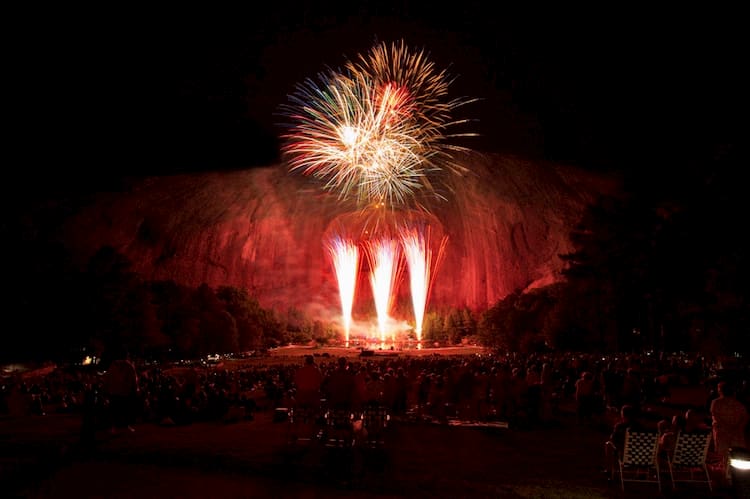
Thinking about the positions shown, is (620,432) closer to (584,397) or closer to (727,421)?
(727,421)

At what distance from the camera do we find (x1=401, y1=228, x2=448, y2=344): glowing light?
5866cm

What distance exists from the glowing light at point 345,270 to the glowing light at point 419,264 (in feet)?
17.8

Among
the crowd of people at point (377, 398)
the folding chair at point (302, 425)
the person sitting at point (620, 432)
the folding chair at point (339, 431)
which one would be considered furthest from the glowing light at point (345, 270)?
the person sitting at point (620, 432)

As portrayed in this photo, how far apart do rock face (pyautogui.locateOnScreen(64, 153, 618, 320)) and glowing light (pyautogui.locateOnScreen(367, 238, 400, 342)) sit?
4.10 metres

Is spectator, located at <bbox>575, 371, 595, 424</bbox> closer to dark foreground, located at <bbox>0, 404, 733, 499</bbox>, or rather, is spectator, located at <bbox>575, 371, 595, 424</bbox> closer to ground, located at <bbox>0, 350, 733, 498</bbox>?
ground, located at <bbox>0, 350, 733, 498</bbox>

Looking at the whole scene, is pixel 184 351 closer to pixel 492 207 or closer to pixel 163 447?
pixel 163 447

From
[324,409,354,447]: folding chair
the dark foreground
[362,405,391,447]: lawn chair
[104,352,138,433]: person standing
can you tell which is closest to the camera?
the dark foreground

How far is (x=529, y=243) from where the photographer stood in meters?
65.6

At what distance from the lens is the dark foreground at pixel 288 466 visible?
7.79 m

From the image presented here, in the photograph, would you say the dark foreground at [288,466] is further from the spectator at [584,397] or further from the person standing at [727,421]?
the spectator at [584,397]

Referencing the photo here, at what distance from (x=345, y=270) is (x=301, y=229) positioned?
914 cm

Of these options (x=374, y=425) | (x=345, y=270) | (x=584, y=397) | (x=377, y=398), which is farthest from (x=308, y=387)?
(x=345, y=270)

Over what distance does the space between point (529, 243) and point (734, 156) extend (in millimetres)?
46514

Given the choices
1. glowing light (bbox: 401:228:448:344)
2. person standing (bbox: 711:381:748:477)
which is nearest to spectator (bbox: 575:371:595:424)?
person standing (bbox: 711:381:748:477)
